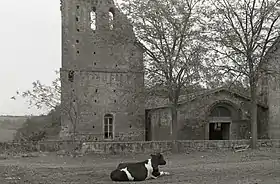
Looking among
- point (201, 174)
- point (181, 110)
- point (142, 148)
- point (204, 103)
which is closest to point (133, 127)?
point (181, 110)

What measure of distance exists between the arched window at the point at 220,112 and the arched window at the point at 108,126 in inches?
402

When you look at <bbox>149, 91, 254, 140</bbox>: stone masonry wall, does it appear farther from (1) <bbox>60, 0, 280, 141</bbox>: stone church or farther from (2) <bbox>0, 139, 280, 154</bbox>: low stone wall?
(2) <bbox>0, 139, 280, 154</bbox>: low stone wall

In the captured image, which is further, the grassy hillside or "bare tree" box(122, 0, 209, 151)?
the grassy hillside

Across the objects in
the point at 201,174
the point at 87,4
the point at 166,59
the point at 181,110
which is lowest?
the point at 201,174

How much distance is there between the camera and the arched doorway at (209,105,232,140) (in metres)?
40.1

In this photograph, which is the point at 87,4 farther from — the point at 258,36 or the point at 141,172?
the point at 141,172

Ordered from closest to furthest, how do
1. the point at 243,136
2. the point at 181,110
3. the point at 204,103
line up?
the point at 204,103, the point at 181,110, the point at 243,136

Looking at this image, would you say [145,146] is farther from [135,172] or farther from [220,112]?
[220,112]

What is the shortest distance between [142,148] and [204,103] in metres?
7.46

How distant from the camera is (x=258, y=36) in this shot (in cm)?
2789

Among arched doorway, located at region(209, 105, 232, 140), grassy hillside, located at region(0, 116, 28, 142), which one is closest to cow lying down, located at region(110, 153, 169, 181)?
arched doorway, located at region(209, 105, 232, 140)

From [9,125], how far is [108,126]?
1094 centimetres

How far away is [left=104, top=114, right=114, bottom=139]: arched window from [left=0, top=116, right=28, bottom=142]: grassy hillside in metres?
9.14

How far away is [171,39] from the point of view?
27078 millimetres
